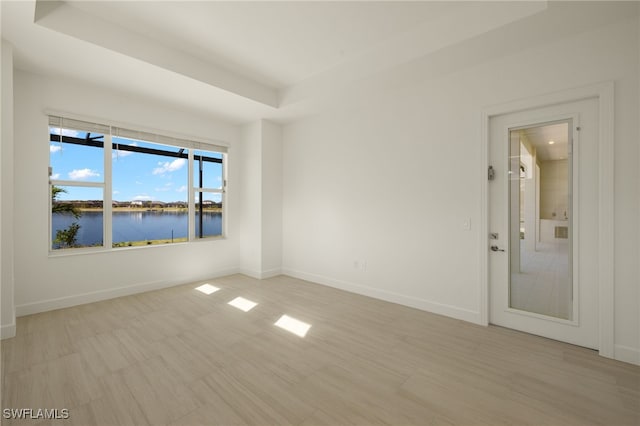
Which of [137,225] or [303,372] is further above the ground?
[137,225]

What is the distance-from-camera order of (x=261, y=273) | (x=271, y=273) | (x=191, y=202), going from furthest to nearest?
1. (x=271, y=273)
2. (x=261, y=273)
3. (x=191, y=202)

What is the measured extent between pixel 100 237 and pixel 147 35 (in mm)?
2680

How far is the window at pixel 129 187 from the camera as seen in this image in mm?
3602

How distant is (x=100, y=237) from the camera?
388cm

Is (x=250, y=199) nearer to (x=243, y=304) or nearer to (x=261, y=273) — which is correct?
(x=261, y=273)

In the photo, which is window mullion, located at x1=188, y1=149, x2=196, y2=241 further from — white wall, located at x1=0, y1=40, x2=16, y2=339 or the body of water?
white wall, located at x1=0, y1=40, x2=16, y2=339

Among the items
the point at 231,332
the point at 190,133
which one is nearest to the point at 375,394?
the point at 231,332

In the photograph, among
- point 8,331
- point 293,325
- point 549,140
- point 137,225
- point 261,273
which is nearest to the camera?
point 8,331

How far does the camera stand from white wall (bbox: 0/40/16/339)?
267cm

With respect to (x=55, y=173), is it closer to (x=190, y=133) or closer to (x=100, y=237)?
(x=100, y=237)

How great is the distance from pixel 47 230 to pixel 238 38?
126 inches

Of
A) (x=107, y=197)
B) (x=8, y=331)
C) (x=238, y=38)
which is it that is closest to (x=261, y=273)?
(x=107, y=197)

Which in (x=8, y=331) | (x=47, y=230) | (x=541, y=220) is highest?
(x=541, y=220)

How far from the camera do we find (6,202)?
2.73 m
